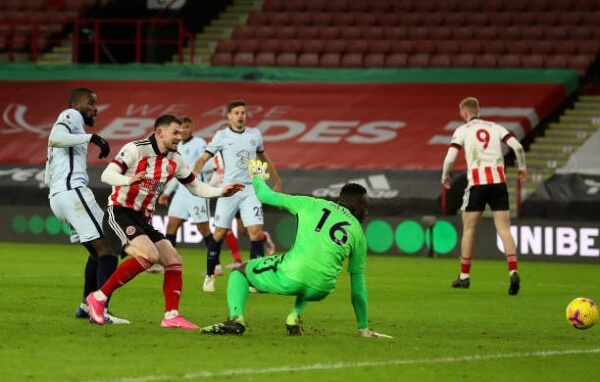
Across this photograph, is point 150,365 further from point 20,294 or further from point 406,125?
point 406,125

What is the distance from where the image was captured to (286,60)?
3091cm

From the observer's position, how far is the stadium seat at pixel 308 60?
30.7m

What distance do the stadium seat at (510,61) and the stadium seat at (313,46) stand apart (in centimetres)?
423

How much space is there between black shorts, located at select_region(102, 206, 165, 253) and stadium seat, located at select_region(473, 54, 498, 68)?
739 inches

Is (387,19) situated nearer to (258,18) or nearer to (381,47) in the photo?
(381,47)

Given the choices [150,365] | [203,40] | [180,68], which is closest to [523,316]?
[150,365]

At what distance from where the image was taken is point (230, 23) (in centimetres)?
3369

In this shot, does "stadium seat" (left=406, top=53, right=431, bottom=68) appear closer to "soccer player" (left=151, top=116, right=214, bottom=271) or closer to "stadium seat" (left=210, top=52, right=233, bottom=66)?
"stadium seat" (left=210, top=52, right=233, bottom=66)

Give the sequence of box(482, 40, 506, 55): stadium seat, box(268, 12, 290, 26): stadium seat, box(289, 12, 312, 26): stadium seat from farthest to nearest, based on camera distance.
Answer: box(268, 12, 290, 26): stadium seat
box(289, 12, 312, 26): stadium seat
box(482, 40, 506, 55): stadium seat

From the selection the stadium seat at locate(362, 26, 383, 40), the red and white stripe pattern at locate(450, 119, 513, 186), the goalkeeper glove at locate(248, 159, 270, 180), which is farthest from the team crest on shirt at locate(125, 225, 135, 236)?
the stadium seat at locate(362, 26, 383, 40)

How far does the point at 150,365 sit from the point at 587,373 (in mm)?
2846

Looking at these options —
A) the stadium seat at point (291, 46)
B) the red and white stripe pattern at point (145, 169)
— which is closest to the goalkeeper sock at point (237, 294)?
Result: the red and white stripe pattern at point (145, 169)

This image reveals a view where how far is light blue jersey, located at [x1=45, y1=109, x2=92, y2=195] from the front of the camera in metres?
12.0

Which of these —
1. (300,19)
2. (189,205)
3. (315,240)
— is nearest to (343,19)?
(300,19)
